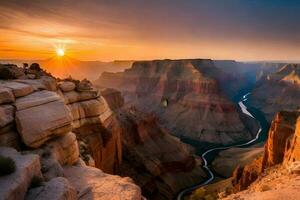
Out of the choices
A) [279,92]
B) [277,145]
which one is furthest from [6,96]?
[279,92]

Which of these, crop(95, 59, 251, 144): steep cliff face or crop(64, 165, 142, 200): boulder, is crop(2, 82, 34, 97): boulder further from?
crop(95, 59, 251, 144): steep cliff face

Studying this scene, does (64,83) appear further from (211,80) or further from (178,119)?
(211,80)

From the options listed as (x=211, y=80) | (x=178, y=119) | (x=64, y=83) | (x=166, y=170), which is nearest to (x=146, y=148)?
(x=166, y=170)

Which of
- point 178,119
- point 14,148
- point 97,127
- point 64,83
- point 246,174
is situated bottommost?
point 178,119

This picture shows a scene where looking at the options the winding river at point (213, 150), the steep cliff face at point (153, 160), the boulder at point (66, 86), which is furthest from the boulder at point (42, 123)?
the winding river at point (213, 150)

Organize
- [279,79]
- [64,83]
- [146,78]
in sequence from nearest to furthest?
1. [64,83]
2. [146,78]
3. [279,79]

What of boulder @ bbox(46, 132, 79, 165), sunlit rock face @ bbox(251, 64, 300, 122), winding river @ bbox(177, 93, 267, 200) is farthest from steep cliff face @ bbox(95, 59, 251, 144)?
boulder @ bbox(46, 132, 79, 165)

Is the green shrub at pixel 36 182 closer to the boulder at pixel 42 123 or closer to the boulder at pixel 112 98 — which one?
the boulder at pixel 42 123
